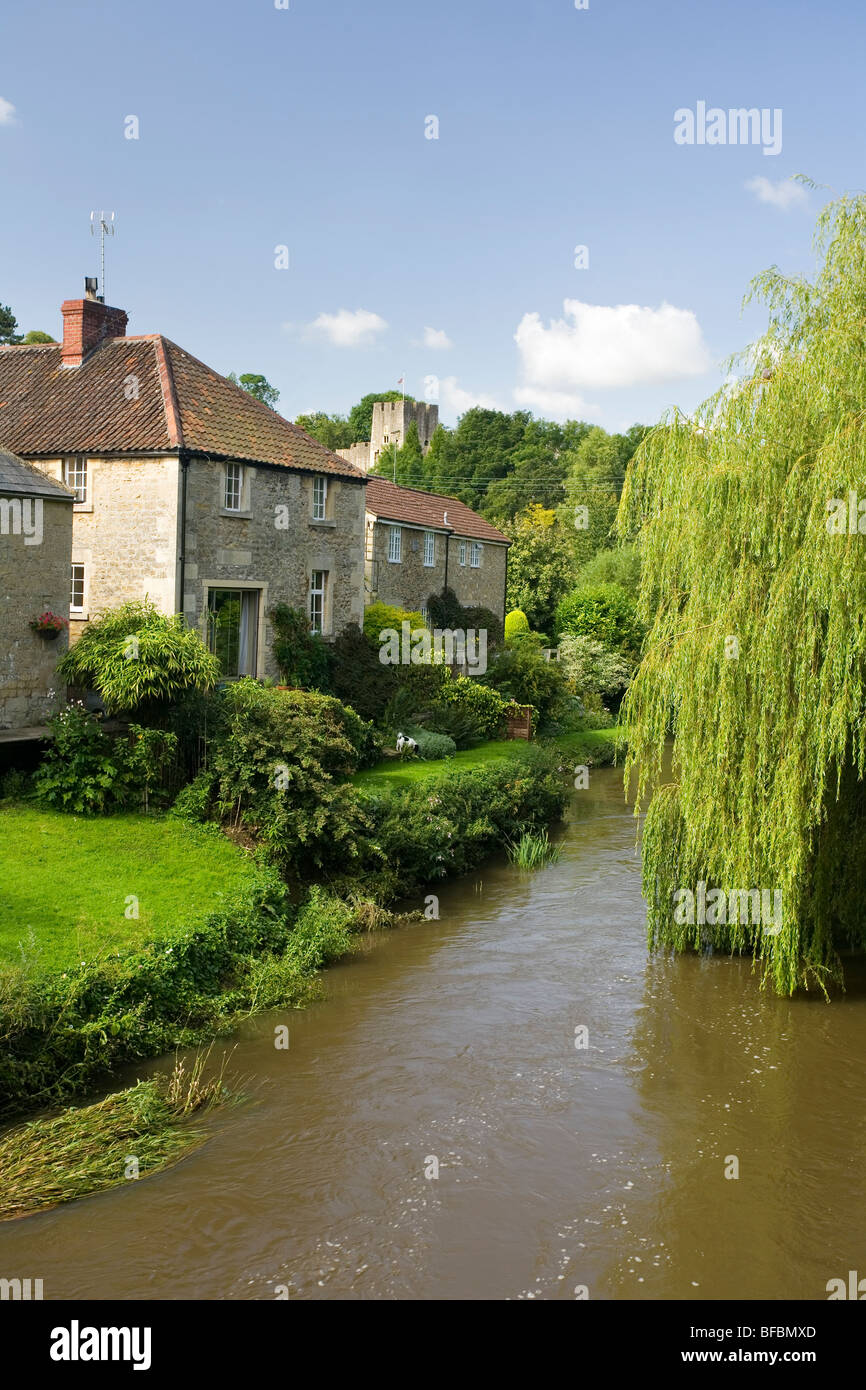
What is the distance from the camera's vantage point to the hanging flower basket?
17078 mm

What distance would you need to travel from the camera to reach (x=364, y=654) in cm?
2595

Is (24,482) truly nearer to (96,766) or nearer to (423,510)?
(96,766)

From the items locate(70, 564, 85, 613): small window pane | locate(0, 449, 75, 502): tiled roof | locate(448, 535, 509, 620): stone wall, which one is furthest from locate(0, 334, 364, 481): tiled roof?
locate(448, 535, 509, 620): stone wall

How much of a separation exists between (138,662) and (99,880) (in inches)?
173

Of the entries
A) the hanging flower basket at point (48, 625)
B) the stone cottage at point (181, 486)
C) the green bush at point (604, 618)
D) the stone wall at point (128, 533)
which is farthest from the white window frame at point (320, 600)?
the green bush at point (604, 618)

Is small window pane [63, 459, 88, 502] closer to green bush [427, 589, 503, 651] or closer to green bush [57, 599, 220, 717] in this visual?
green bush [57, 599, 220, 717]

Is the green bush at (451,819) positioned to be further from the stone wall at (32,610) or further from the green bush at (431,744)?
the stone wall at (32,610)

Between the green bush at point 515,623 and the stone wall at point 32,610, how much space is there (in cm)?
2381

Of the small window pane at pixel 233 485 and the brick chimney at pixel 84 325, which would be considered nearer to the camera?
the small window pane at pixel 233 485

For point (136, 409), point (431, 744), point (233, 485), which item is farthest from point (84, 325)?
point (431, 744)

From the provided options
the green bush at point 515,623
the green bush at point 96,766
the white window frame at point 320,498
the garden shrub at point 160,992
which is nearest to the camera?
the garden shrub at point 160,992

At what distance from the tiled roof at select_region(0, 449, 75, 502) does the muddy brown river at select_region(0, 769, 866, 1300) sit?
8.59m

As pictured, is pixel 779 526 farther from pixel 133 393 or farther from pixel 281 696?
pixel 133 393

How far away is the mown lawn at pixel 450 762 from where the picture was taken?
66.8ft
